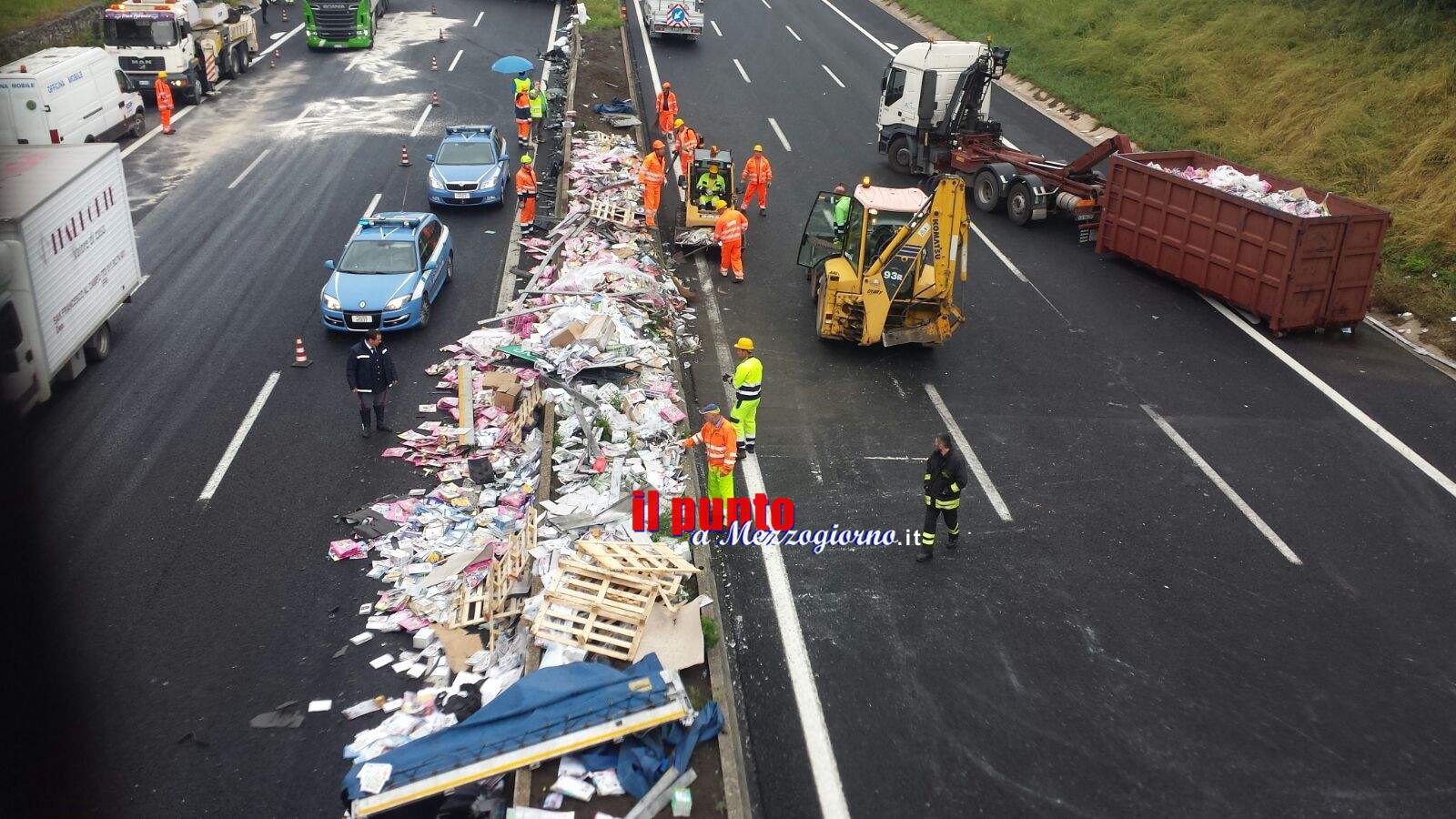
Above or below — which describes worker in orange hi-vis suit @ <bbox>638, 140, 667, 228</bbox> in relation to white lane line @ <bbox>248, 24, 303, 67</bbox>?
below

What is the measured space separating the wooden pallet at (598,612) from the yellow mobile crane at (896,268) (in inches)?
289

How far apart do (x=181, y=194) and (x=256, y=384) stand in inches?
423

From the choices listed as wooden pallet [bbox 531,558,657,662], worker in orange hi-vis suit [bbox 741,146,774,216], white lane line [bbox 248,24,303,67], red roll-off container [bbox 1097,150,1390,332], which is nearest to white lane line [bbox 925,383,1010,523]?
wooden pallet [bbox 531,558,657,662]

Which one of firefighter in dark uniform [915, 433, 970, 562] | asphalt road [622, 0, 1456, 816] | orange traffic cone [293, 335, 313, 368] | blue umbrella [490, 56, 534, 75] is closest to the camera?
asphalt road [622, 0, 1456, 816]

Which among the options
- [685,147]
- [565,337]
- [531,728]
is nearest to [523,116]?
[685,147]

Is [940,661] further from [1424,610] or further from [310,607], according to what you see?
[310,607]

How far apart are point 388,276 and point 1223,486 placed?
12.7m

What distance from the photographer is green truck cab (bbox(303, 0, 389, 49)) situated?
3691 centimetres

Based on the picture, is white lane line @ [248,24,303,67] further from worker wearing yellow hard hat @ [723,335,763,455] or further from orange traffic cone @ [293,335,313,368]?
worker wearing yellow hard hat @ [723,335,763,455]

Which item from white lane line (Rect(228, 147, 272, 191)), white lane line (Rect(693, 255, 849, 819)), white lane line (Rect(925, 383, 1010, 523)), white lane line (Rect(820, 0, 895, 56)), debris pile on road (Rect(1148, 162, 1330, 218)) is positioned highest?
white lane line (Rect(820, 0, 895, 56))

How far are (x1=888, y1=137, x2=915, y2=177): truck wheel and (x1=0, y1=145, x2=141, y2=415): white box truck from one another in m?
16.2

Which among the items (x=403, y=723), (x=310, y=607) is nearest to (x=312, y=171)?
(x=310, y=607)

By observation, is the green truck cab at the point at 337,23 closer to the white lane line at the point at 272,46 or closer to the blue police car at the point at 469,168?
the white lane line at the point at 272,46

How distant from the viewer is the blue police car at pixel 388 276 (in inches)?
658
